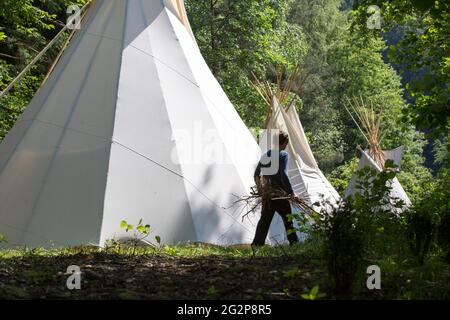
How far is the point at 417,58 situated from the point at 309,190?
7.52 m

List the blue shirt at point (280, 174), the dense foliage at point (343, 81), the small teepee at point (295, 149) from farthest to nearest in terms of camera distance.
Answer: the small teepee at point (295, 149)
the blue shirt at point (280, 174)
the dense foliage at point (343, 81)

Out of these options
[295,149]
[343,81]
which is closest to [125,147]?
[295,149]

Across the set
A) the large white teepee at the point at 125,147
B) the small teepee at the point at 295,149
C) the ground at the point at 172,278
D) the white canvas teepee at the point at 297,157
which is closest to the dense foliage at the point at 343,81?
the ground at the point at 172,278

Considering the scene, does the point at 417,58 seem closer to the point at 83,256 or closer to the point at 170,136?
the point at 170,136

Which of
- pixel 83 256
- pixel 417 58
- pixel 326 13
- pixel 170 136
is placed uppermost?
pixel 326 13

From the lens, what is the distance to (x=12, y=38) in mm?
17109

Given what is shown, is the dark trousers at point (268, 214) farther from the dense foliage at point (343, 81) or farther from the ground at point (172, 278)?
the ground at point (172, 278)

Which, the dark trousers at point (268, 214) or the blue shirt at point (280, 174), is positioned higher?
the blue shirt at point (280, 174)

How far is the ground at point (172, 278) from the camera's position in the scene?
4.16 metres

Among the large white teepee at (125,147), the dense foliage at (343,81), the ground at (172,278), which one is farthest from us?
the large white teepee at (125,147)

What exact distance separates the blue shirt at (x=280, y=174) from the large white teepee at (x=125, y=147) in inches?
23.1

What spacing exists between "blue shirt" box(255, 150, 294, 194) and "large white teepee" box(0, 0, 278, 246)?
59 centimetres

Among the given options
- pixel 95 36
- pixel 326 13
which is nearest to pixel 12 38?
pixel 95 36

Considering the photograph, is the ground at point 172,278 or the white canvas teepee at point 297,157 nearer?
the ground at point 172,278
